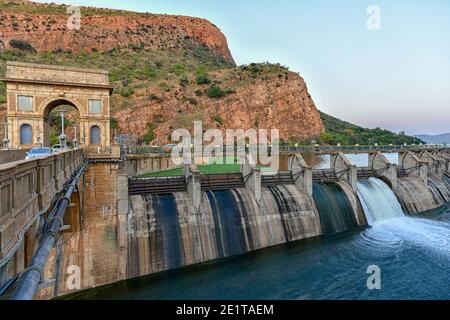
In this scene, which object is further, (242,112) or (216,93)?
(216,93)

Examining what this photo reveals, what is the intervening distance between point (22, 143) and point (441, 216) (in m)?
41.2

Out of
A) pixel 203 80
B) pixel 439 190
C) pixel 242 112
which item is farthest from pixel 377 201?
pixel 203 80

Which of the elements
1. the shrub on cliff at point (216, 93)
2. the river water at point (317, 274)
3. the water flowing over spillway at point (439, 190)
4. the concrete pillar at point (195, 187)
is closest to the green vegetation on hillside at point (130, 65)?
the shrub on cliff at point (216, 93)

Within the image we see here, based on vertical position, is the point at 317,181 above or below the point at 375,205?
above

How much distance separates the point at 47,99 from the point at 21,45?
94657 mm

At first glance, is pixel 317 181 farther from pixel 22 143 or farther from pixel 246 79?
pixel 246 79

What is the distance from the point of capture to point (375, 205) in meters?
29.5

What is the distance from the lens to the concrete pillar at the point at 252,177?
23766 millimetres

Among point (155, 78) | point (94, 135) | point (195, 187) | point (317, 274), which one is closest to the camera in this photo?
point (317, 274)

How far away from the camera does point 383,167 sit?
3434cm

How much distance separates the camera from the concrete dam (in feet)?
56.2

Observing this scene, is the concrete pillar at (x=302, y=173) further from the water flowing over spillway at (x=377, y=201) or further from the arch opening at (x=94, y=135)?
the arch opening at (x=94, y=135)

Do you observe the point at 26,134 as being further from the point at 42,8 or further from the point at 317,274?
the point at 42,8
